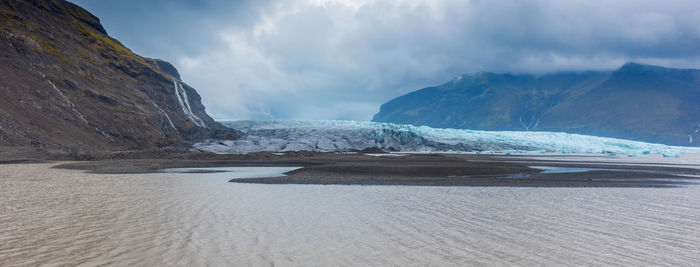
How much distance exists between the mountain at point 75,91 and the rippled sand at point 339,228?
2910cm

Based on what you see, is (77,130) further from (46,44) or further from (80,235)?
(80,235)

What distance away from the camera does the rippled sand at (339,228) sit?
21.8 feet

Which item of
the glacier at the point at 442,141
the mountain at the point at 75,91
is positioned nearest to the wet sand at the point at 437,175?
the mountain at the point at 75,91

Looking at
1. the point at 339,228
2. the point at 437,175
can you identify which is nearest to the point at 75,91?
the point at 437,175

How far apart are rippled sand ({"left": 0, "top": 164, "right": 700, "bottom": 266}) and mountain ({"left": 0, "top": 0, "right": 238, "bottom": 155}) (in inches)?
1146

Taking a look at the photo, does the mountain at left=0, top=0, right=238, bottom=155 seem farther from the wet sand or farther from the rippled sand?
the rippled sand

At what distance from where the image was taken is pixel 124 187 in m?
16.2

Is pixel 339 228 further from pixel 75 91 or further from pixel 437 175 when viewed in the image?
pixel 75 91

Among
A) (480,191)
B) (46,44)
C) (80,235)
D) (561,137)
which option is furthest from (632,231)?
(561,137)

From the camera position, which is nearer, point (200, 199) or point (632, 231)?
point (632, 231)

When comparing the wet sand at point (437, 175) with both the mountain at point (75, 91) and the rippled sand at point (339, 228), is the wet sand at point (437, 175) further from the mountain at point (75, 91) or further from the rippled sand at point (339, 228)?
the mountain at point (75, 91)

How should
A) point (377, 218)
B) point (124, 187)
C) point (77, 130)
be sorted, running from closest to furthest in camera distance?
point (377, 218), point (124, 187), point (77, 130)

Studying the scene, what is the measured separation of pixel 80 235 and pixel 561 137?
85.4 meters

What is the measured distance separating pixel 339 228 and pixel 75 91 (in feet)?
175
